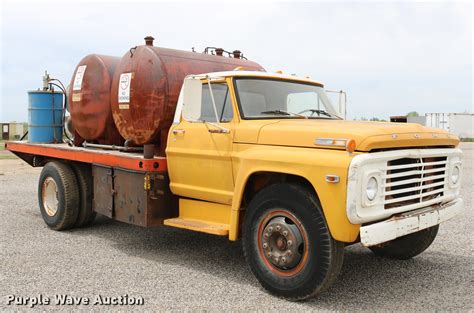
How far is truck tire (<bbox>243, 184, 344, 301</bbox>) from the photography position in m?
4.39

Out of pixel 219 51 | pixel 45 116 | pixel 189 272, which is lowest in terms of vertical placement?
pixel 189 272

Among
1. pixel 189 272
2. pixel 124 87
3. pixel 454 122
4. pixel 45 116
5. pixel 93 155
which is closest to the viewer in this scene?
pixel 189 272

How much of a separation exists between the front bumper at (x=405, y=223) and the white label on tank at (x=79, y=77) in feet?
17.0

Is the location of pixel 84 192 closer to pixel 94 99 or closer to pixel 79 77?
pixel 94 99

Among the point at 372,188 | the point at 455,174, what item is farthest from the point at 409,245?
the point at 372,188

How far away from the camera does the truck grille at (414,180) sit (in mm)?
4496

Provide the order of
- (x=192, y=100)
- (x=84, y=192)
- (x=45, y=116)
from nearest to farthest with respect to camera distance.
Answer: (x=192, y=100)
(x=84, y=192)
(x=45, y=116)

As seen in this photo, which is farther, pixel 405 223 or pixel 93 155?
pixel 93 155

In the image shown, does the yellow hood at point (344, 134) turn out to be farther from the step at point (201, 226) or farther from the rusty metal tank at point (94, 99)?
the rusty metal tank at point (94, 99)

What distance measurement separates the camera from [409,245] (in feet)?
19.4

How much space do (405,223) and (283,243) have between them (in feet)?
3.68

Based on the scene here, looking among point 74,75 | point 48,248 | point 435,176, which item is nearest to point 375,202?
point 435,176

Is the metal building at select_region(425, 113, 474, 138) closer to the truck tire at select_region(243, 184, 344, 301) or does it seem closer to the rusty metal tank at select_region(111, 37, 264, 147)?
the rusty metal tank at select_region(111, 37, 264, 147)

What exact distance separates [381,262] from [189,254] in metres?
2.35
